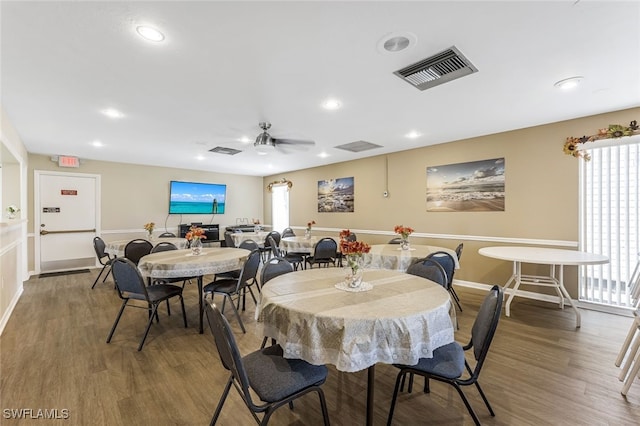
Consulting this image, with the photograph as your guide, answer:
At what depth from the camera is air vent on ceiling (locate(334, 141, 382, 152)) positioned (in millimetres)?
5156

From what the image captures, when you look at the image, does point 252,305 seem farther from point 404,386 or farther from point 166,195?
point 166,195

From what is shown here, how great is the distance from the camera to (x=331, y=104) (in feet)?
10.8

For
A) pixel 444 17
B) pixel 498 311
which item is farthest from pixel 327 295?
pixel 444 17

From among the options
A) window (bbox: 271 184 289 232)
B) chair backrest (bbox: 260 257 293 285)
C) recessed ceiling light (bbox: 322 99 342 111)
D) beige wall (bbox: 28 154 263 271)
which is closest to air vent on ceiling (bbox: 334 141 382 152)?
recessed ceiling light (bbox: 322 99 342 111)

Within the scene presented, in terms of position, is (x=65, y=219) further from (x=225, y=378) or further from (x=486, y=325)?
(x=486, y=325)

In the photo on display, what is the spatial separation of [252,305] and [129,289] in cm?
163

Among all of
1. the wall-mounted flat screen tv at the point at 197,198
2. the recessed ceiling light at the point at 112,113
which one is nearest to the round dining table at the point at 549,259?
the recessed ceiling light at the point at 112,113

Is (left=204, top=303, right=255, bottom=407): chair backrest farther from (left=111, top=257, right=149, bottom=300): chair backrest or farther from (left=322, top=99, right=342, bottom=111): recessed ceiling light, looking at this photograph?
(left=322, top=99, right=342, bottom=111): recessed ceiling light

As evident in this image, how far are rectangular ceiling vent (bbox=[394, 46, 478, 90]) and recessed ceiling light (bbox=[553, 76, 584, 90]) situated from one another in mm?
1001

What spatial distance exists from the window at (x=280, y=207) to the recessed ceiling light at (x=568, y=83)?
257 inches

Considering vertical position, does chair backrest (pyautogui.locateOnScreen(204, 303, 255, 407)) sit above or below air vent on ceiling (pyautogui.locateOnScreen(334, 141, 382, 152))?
below

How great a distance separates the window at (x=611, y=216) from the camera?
352cm

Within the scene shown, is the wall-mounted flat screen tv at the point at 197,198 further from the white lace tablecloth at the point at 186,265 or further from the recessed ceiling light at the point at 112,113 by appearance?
the white lace tablecloth at the point at 186,265

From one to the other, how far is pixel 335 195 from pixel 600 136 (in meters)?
4.77
